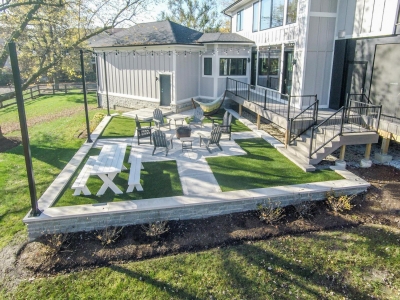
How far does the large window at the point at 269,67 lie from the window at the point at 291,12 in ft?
4.36

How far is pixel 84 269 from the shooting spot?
16.9 feet

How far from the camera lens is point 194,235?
19.7 feet

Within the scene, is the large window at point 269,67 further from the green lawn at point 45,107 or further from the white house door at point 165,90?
the green lawn at point 45,107

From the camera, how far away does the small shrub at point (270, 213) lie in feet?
20.7

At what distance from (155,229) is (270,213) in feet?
7.94

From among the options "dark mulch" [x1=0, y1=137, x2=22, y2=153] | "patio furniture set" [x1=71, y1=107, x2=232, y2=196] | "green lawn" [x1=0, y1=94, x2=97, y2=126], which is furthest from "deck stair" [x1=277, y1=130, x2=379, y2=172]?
"green lawn" [x1=0, y1=94, x2=97, y2=126]

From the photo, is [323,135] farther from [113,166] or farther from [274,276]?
Result: [113,166]

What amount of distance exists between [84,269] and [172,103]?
452 inches

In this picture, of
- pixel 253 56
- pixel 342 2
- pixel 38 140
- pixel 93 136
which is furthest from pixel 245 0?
pixel 38 140

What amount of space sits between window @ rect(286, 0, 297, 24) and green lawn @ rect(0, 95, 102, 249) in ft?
30.8

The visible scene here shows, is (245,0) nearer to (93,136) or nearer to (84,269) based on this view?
(93,136)

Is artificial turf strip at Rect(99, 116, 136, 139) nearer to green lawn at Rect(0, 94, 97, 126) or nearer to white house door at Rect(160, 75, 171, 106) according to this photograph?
white house door at Rect(160, 75, 171, 106)

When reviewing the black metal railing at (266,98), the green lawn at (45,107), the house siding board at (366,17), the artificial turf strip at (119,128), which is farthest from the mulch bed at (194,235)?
the green lawn at (45,107)

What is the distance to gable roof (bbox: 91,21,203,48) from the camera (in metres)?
15.6
